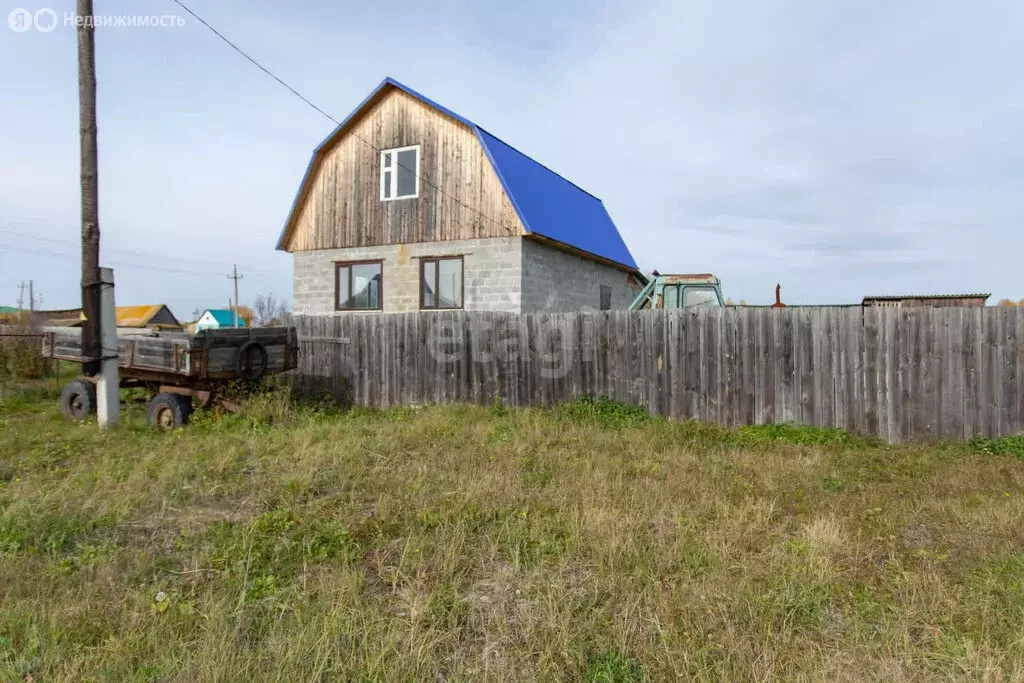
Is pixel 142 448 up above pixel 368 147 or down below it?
below

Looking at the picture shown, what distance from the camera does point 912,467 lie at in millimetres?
6777

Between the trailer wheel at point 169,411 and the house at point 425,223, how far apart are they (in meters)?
6.47

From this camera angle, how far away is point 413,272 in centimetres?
1454

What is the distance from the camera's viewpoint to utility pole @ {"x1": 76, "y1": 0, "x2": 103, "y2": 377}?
28.9 ft

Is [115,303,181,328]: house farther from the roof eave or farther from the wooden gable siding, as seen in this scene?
the roof eave

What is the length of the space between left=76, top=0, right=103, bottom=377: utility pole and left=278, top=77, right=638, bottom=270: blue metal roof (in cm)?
642

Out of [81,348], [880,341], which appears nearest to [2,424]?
[81,348]

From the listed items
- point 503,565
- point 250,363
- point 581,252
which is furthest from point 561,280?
point 503,565

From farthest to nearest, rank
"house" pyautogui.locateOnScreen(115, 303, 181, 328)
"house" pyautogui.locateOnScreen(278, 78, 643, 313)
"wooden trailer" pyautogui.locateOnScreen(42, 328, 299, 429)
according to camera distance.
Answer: "house" pyautogui.locateOnScreen(115, 303, 181, 328), "house" pyautogui.locateOnScreen(278, 78, 643, 313), "wooden trailer" pyautogui.locateOnScreen(42, 328, 299, 429)

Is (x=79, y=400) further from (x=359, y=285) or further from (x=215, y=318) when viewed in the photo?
(x=215, y=318)

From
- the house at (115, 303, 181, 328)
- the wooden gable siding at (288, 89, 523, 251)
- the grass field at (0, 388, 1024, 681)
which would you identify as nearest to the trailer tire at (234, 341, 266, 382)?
the grass field at (0, 388, 1024, 681)

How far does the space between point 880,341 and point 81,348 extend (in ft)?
41.4

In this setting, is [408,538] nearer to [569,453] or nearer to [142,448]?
[569,453]

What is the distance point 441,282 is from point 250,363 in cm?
579
